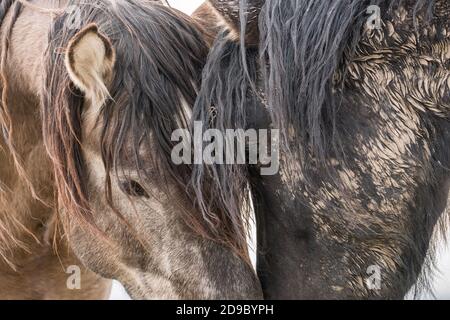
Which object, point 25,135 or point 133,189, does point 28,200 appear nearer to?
point 25,135

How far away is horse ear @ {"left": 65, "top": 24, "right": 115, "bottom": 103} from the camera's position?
1.53 meters

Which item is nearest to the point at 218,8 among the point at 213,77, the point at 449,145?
the point at 213,77

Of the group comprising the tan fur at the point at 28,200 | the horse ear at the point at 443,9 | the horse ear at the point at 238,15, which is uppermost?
the horse ear at the point at 443,9

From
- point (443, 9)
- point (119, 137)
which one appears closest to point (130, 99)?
point (119, 137)

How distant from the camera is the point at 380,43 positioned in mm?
1491

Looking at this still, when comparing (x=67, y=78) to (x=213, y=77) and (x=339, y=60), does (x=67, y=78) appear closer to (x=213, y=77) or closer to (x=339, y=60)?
(x=213, y=77)

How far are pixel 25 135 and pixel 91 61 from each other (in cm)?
41

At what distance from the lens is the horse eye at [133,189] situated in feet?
5.36

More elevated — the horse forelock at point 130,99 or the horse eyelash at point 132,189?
the horse forelock at point 130,99

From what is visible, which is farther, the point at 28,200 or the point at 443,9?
the point at 28,200

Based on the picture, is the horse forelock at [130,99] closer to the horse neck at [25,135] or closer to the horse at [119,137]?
the horse at [119,137]

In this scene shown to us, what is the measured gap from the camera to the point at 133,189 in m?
1.64

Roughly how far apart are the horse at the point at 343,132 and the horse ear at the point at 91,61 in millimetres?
249

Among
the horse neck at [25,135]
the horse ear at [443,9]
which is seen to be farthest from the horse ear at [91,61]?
the horse ear at [443,9]
